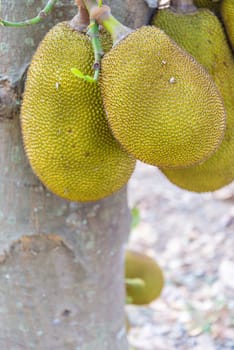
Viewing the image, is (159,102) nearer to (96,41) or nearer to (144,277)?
(96,41)

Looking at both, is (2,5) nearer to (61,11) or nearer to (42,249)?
(61,11)

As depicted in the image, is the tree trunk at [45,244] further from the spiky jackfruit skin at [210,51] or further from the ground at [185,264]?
the ground at [185,264]

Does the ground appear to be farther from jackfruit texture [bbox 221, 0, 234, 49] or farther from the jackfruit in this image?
jackfruit texture [bbox 221, 0, 234, 49]

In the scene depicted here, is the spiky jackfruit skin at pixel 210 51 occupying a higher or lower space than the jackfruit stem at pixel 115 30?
lower

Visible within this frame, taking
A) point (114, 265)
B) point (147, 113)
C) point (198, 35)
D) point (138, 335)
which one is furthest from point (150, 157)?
point (138, 335)

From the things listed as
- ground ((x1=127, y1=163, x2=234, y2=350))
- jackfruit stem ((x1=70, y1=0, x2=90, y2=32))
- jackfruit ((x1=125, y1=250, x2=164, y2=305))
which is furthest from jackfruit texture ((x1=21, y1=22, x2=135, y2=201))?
ground ((x1=127, y1=163, x2=234, y2=350))

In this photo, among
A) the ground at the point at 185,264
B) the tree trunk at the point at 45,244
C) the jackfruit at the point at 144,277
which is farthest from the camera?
the ground at the point at 185,264

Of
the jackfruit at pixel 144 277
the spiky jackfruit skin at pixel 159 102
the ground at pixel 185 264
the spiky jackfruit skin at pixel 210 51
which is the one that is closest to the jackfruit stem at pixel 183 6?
the spiky jackfruit skin at pixel 210 51
